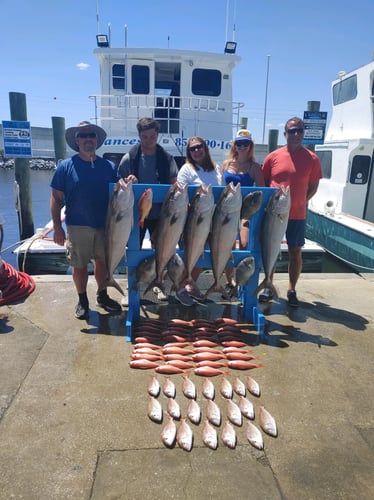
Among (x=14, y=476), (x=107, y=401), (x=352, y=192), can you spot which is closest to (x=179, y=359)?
(x=107, y=401)

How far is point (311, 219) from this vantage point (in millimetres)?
11180

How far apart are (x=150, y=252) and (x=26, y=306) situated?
1798 millimetres

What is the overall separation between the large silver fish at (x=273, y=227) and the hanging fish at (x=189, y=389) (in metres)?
1.36

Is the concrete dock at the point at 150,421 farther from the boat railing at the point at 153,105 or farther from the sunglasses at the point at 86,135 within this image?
the boat railing at the point at 153,105

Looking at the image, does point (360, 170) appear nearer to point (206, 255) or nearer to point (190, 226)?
point (206, 255)

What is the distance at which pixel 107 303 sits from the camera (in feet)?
15.1

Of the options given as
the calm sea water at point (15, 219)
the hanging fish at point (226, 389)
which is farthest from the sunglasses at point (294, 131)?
the calm sea water at point (15, 219)

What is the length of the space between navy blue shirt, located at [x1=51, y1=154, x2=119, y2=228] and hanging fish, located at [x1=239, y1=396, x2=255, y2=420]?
7.83 ft

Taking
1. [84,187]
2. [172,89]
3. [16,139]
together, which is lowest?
[84,187]

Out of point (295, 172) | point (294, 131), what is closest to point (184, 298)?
point (295, 172)

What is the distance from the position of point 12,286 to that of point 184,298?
7.34 ft

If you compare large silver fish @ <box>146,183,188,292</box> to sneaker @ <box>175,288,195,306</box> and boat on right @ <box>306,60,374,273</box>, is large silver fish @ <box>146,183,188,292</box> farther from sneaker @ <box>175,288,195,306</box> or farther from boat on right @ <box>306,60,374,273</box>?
boat on right @ <box>306,60,374,273</box>

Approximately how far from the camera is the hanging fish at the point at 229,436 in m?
2.47

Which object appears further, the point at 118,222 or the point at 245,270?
the point at 245,270
